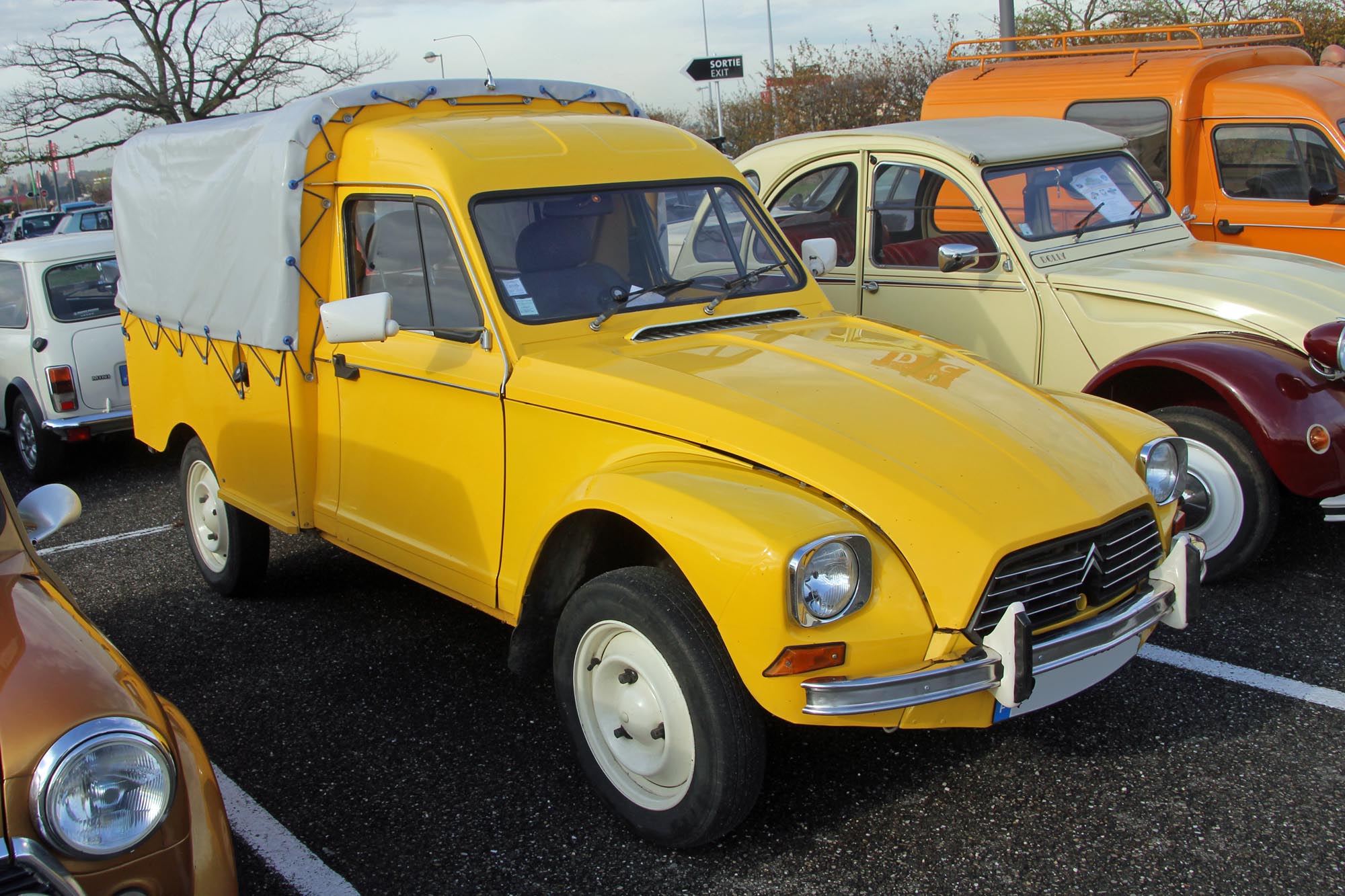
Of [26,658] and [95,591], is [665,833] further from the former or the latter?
[95,591]

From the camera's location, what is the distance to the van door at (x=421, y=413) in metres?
3.79

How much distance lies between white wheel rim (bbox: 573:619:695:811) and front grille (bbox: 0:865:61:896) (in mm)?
1461

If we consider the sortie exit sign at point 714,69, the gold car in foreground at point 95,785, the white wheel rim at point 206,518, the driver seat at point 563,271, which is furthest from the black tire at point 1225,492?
the sortie exit sign at point 714,69

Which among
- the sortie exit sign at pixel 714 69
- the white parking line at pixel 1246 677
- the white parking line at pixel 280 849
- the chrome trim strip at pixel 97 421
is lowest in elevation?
the white parking line at pixel 1246 677

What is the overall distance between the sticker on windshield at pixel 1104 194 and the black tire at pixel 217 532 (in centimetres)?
456

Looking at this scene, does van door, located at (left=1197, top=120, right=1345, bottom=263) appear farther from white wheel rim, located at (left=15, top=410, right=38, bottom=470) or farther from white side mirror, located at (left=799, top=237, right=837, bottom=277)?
white wheel rim, located at (left=15, top=410, right=38, bottom=470)

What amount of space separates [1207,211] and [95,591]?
719 cm

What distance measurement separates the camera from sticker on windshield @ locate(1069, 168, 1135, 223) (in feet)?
19.8

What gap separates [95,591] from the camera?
564 centimetres

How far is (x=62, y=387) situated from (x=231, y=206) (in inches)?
145

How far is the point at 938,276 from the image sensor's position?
580cm

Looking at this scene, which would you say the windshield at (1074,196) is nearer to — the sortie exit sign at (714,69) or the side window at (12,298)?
the side window at (12,298)

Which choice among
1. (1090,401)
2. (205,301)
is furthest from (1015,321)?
(205,301)

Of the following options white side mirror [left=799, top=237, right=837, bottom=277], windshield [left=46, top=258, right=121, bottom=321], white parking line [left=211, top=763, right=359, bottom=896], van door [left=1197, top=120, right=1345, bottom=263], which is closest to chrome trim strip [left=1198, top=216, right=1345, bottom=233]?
van door [left=1197, top=120, right=1345, bottom=263]
